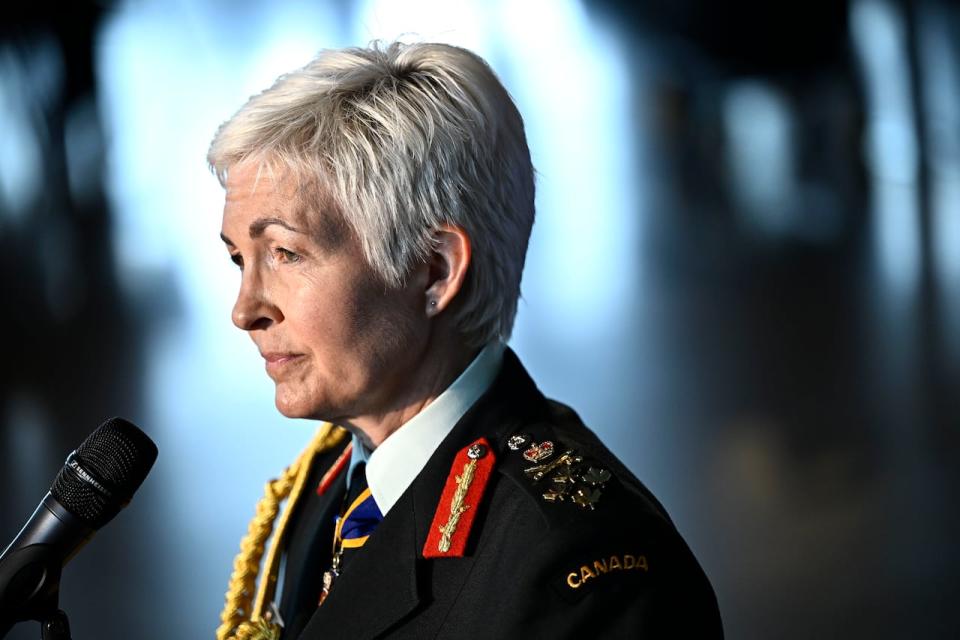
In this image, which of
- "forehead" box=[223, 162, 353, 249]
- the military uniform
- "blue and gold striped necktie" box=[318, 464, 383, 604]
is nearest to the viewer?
the military uniform

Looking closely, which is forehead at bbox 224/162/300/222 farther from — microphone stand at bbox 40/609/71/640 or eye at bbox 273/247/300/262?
microphone stand at bbox 40/609/71/640

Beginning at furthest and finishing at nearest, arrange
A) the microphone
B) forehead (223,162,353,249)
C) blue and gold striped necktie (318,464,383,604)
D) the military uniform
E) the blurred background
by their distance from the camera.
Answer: the blurred background
blue and gold striped necktie (318,464,383,604)
forehead (223,162,353,249)
the military uniform
the microphone

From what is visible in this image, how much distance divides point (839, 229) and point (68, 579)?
12.2ft

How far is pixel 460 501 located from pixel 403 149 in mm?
397

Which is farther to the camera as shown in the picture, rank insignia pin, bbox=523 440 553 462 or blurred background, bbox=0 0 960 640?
blurred background, bbox=0 0 960 640

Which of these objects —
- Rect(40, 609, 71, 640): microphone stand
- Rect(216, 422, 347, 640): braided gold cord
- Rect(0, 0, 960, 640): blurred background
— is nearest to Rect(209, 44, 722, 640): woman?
Rect(216, 422, 347, 640): braided gold cord

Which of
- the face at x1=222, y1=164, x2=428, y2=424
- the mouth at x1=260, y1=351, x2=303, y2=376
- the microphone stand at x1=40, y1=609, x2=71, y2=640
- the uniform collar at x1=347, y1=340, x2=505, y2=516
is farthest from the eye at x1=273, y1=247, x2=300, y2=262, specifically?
the microphone stand at x1=40, y1=609, x2=71, y2=640

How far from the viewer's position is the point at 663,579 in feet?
3.83

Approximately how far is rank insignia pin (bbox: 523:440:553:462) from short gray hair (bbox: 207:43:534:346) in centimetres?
16

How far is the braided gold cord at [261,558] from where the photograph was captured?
4.72 feet

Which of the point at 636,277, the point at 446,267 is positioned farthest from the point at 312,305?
the point at 636,277

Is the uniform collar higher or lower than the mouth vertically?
lower

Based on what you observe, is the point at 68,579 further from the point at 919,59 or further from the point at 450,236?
the point at 919,59

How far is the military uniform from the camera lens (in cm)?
114
